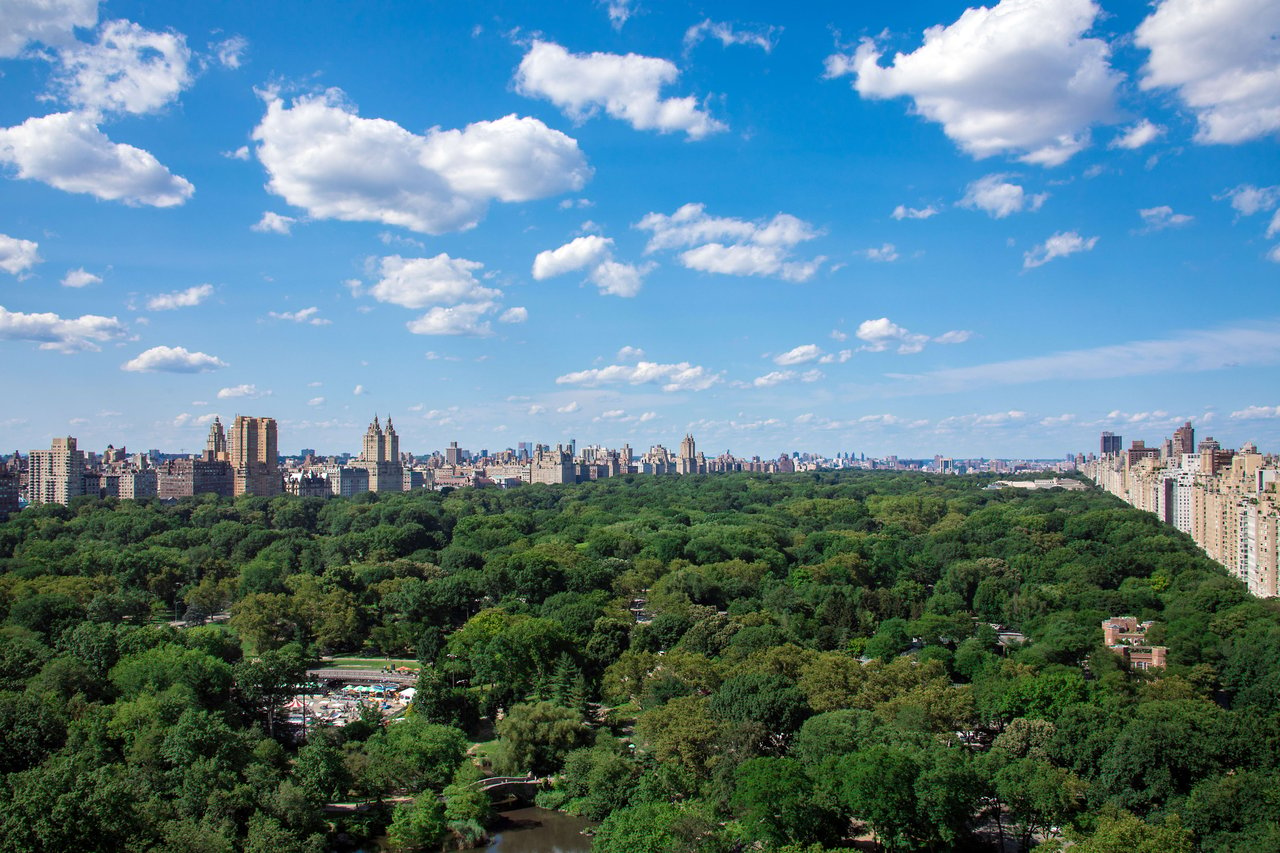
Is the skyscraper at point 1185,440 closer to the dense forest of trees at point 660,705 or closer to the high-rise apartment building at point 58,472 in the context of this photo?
the dense forest of trees at point 660,705

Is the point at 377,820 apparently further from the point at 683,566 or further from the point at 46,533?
the point at 46,533

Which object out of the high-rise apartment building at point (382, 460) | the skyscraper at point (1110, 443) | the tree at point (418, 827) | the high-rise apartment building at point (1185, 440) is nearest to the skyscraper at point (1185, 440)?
the high-rise apartment building at point (1185, 440)

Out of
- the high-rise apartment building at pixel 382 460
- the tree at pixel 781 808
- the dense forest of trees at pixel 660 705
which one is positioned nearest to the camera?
the tree at pixel 781 808

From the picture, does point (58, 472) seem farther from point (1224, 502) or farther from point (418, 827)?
point (1224, 502)

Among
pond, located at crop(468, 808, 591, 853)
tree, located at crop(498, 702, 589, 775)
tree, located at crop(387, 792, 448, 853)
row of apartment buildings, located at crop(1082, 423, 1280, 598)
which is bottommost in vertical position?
pond, located at crop(468, 808, 591, 853)

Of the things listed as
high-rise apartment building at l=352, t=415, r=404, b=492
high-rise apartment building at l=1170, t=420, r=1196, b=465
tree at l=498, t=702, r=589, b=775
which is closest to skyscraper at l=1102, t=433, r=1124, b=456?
high-rise apartment building at l=1170, t=420, r=1196, b=465

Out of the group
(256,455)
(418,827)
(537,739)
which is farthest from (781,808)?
(256,455)

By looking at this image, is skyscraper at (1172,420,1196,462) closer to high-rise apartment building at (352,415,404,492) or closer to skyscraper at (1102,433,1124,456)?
skyscraper at (1102,433,1124,456)
